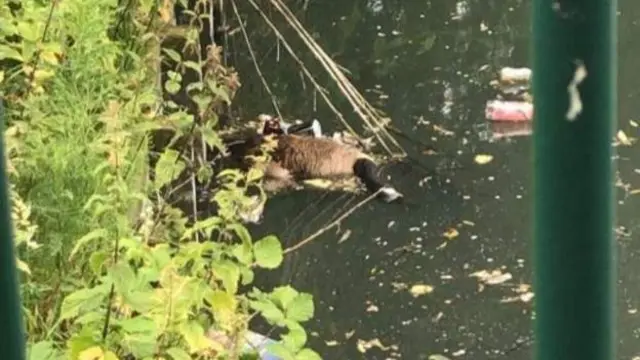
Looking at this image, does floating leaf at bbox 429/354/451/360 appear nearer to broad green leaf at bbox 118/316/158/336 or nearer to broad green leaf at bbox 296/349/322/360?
broad green leaf at bbox 296/349/322/360

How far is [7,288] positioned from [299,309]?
6.06 ft

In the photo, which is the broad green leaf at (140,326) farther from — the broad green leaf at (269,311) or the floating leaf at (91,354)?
the broad green leaf at (269,311)

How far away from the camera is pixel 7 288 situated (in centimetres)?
62

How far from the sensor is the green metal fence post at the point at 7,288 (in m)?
0.61

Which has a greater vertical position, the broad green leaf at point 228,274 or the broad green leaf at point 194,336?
the broad green leaf at point 228,274

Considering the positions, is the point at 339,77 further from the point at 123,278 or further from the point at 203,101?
the point at 123,278

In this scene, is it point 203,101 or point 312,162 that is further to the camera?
point 312,162

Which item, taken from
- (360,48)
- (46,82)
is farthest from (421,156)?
(46,82)

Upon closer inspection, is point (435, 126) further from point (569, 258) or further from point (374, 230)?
point (569, 258)

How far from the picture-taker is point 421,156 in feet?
16.9

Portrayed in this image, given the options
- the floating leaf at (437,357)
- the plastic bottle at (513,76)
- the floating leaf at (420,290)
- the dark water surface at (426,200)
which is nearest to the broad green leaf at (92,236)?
the dark water surface at (426,200)

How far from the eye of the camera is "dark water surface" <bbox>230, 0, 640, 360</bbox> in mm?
4012

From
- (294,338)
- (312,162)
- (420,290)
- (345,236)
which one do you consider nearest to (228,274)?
(294,338)

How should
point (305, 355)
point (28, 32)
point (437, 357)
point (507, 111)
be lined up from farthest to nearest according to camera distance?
point (507, 111)
point (437, 357)
point (28, 32)
point (305, 355)
